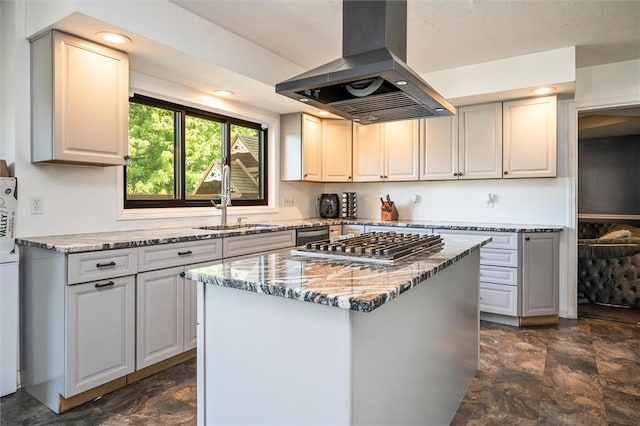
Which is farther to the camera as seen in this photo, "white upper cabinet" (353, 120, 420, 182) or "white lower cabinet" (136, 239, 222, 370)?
"white upper cabinet" (353, 120, 420, 182)

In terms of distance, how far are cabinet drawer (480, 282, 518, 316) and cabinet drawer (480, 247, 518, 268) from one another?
0.20 metres

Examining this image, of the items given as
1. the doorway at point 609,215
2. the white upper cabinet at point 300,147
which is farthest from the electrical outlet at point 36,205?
the doorway at point 609,215

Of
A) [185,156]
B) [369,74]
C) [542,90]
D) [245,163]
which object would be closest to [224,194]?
[185,156]

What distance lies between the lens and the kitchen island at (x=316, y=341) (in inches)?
45.7

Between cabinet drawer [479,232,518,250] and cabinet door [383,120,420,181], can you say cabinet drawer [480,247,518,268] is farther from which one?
cabinet door [383,120,420,181]

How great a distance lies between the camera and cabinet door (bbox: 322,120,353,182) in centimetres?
452

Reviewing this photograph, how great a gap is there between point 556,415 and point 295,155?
3.17 metres

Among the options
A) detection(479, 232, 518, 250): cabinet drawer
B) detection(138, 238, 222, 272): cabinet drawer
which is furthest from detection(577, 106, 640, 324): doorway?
detection(138, 238, 222, 272): cabinet drawer

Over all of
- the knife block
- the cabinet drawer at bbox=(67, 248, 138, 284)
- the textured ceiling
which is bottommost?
the cabinet drawer at bbox=(67, 248, 138, 284)

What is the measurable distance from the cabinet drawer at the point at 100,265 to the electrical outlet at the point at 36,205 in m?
0.62

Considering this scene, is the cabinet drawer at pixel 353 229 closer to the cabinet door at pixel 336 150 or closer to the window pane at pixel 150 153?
the cabinet door at pixel 336 150

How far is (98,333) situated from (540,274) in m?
3.39

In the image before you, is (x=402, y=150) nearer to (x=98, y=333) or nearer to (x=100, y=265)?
(x=100, y=265)

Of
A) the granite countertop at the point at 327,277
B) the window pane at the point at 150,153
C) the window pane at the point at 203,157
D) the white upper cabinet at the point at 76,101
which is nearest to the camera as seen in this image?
the granite countertop at the point at 327,277
